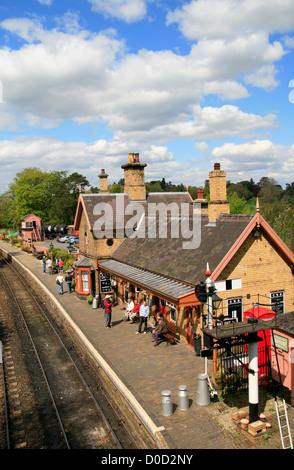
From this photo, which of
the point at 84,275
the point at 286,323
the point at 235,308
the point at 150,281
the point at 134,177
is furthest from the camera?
the point at 134,177

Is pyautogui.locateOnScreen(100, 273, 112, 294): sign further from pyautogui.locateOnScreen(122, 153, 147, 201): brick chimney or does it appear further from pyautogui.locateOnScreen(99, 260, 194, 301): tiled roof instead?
pyautogui.locateOnScreen(122, 153, 147, 201): brick chimney

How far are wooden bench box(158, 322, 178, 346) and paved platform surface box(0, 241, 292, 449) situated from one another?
0.27m

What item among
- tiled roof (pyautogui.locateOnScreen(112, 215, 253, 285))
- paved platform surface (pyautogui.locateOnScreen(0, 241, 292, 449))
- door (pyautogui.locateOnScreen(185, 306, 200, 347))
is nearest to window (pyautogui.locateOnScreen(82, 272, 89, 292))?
paved platform surface (pyautogui.locateOnScreen(0, 241, 292, 449))

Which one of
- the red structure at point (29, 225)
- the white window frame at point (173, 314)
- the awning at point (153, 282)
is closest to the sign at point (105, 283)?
the awning at point (153, 282)

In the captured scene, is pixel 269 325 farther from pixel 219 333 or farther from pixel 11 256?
pixel 11 256

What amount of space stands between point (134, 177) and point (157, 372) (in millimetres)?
16629

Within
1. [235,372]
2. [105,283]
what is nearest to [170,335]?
[235,372]

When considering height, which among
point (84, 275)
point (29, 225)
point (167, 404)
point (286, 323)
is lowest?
point (167, 404)

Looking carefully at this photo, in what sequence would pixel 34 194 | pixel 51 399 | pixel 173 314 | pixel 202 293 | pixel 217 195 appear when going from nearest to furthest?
pixel 202 293, pixel 51 399, pixel 173 314, pixel 217 195, pixel 34 194

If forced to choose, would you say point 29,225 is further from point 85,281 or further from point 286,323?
point 286,323

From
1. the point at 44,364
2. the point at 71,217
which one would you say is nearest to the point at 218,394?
the point at 44,364

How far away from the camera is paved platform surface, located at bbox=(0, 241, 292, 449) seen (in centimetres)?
813

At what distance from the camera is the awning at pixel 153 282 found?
12.9 m

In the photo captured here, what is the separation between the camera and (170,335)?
1446cm
